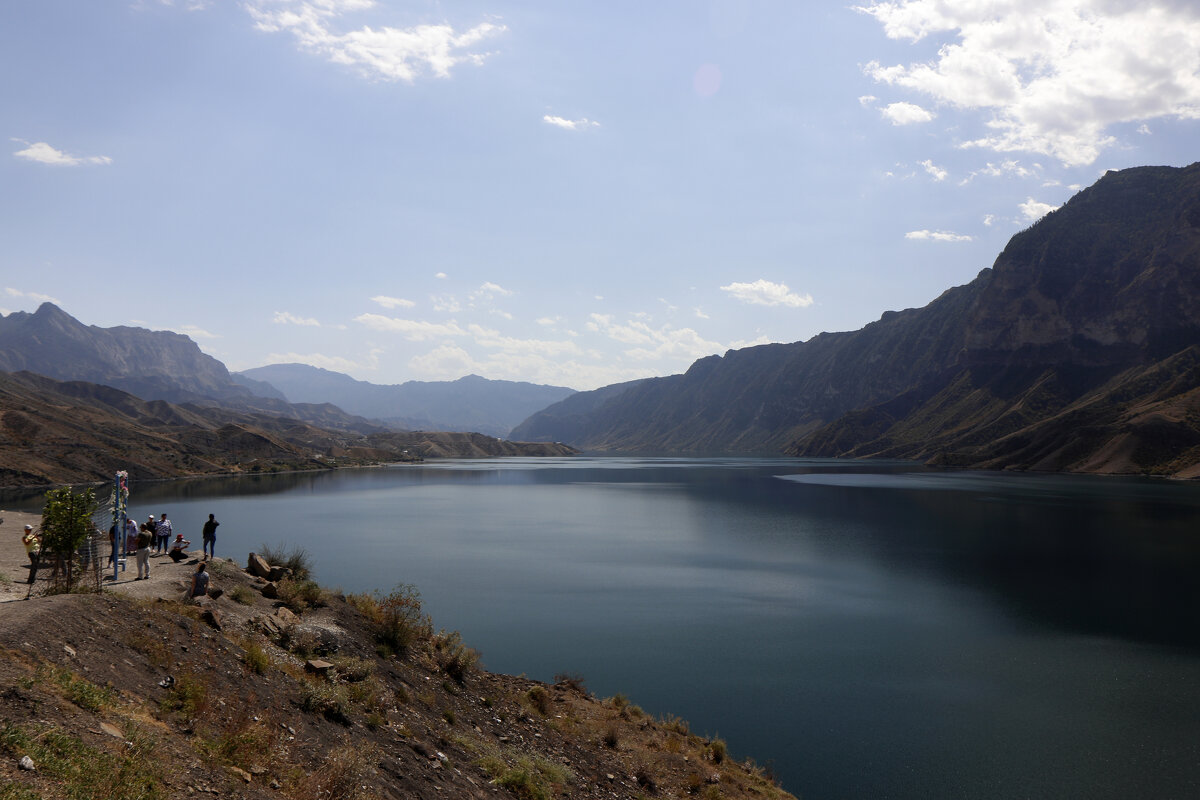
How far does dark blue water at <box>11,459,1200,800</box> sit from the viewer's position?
20.1 metres

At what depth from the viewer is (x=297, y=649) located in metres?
16.6

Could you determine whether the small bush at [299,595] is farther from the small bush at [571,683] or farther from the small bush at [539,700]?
the small bush at [571,683]

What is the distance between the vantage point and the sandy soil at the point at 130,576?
1692 centimetres

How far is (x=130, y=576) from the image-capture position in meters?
20.4

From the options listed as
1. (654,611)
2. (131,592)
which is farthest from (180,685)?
(654,611)

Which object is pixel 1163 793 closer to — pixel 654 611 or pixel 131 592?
pixel 654 611

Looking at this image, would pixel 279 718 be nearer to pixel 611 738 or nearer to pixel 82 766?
pixel 82 766

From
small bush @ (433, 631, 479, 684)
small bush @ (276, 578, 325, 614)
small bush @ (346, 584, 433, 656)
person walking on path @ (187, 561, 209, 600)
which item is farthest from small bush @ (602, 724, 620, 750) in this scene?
person walking on path @ (187, 561, 209, 600)

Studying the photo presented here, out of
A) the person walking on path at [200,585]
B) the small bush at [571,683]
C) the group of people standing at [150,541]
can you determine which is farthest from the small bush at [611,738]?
the group of people standing at [150,541]

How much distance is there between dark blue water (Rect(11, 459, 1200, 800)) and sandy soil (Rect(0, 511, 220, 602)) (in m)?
12.8

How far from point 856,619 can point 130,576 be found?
3338 centimetres

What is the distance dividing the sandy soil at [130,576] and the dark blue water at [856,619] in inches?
504

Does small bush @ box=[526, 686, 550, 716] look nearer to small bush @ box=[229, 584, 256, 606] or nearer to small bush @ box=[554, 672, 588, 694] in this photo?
small bush @ box=[554, 672, 588, 694]

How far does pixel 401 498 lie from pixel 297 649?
91.5m
